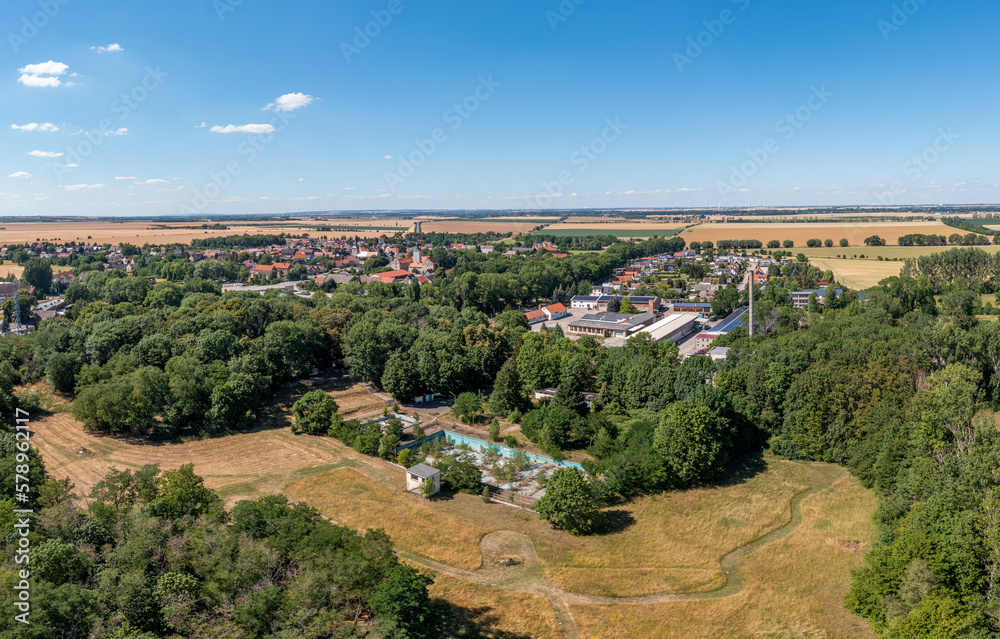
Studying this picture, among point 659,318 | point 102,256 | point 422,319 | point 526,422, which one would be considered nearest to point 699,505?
point 526,422

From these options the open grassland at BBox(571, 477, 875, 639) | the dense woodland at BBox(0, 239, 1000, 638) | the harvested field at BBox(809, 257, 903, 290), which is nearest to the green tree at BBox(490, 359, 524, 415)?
the dense woodland at BBox(0, 239, 1000, 638)

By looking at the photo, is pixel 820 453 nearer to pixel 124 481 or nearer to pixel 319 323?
pixel 124 481

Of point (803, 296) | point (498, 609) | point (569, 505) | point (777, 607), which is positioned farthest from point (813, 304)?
point (498, 609)

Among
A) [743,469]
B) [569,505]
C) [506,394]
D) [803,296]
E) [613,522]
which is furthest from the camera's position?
[803,296]

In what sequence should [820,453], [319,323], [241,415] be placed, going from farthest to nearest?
[319,323]
[241,415]
[820,453]

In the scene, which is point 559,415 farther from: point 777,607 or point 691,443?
point 777,607

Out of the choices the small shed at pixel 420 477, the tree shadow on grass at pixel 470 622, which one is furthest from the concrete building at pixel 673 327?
the tree shadow on grass at pixel 470 622

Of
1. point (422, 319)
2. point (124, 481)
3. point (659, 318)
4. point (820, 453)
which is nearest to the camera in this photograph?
point (124, 481)
